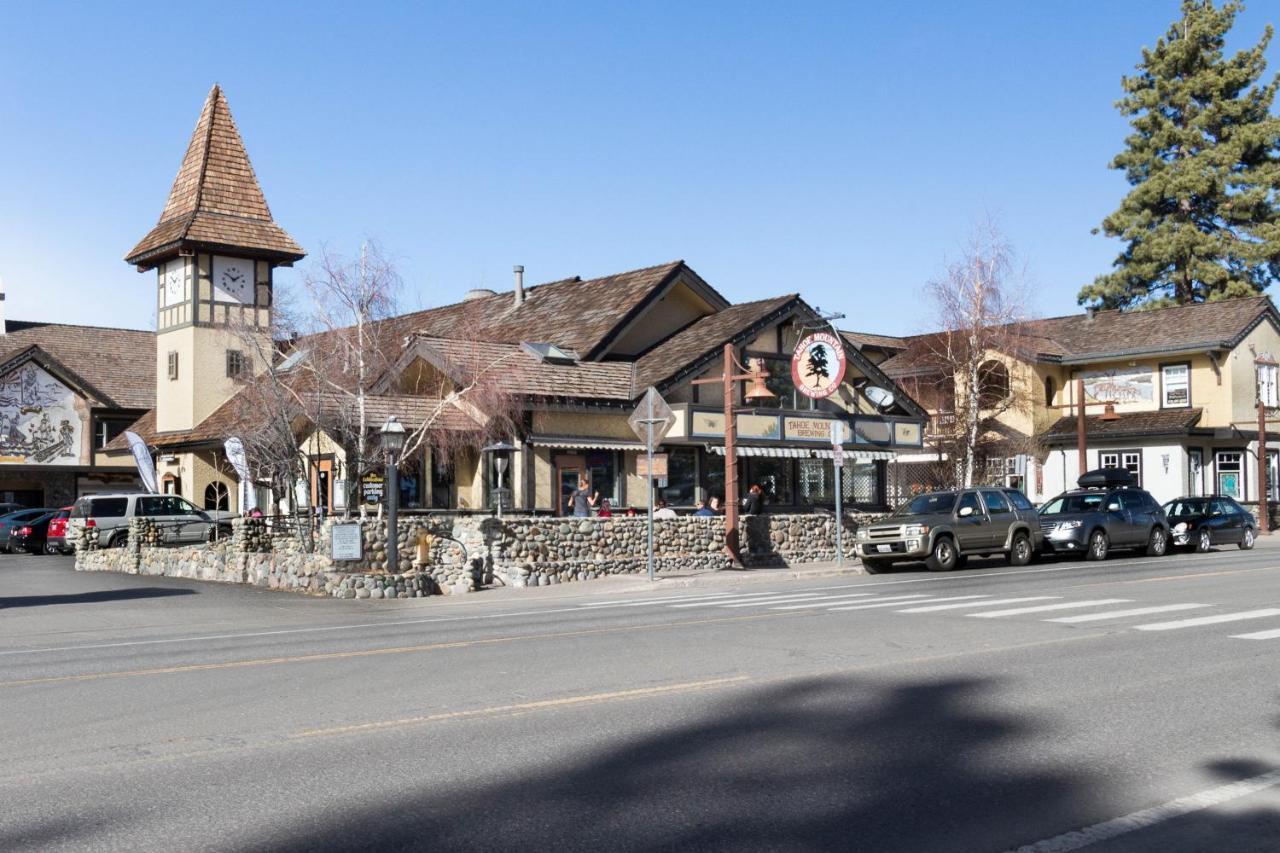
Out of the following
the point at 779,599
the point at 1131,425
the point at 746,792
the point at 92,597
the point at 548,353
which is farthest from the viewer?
the point at 1131,425

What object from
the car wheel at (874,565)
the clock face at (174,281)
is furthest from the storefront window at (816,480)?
the clock face at (174,281)

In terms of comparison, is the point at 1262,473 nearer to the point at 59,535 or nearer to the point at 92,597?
the point at 92,597

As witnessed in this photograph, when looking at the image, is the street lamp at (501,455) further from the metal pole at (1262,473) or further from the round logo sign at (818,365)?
the metal pole at (1262,473)

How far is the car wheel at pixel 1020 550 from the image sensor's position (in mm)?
28109

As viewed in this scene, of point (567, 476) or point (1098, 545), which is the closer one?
point (1098, 545)

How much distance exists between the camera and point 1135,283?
224 ft

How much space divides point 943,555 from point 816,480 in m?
10.0

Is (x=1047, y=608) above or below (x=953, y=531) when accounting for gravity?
below

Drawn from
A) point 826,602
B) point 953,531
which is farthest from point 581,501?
point 826,602

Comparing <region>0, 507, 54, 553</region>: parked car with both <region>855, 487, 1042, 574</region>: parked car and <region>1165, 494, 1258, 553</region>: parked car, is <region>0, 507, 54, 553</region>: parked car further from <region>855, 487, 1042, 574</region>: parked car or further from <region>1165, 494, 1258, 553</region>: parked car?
<region>1165, 494, 1258, 553</region>: parked car

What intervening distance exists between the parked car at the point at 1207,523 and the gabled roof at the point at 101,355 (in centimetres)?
3964

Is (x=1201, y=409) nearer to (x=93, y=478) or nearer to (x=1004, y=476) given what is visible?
(x=1004, y=476)

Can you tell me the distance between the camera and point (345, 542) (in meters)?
23.4

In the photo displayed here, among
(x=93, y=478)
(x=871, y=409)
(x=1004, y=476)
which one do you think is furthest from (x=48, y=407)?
(x=1004, y=476)
